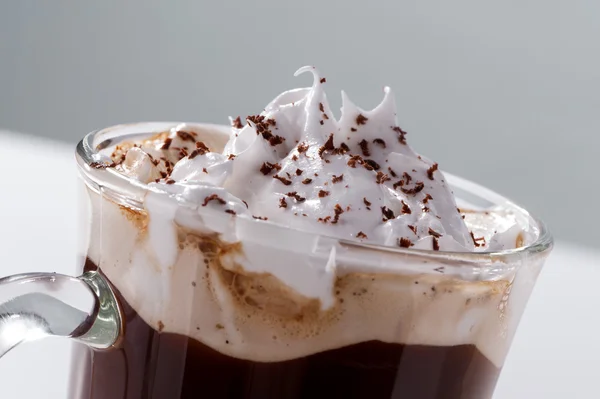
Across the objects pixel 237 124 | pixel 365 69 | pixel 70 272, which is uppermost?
pixel 237 124

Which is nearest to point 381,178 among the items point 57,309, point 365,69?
point 57,309

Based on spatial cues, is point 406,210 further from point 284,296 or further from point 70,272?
point 70,272

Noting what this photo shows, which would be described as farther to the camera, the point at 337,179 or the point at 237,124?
the point at 237,124

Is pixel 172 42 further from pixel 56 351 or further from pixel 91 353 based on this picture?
pixel 91 353

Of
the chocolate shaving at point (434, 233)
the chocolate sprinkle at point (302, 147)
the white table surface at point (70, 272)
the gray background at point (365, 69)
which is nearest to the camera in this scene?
the chocolate shaving at point (434, 233)

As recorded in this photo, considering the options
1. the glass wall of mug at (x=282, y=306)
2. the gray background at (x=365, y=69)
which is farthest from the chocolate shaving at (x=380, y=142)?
the gray background at (x=365, y=69)

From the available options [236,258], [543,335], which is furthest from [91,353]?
[543,335]

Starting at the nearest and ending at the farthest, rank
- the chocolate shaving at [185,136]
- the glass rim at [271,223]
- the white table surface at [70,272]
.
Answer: the glass rim at [271,223] < the chocolate shaving at [185,136] < the white table surface at [70,272]

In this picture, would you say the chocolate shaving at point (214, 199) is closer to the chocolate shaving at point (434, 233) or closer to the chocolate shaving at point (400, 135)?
the chocolate shaving at point (434, 233)

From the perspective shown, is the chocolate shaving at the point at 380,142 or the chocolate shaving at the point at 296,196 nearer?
the chocolate shaving at the point at 296,196
